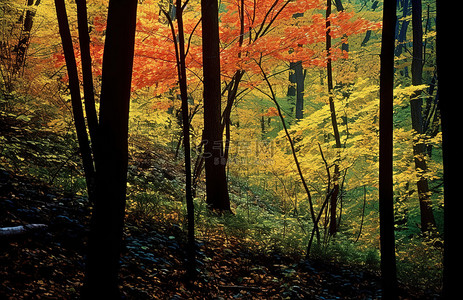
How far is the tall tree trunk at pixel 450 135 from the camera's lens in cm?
287

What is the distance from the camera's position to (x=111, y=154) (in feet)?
9.81

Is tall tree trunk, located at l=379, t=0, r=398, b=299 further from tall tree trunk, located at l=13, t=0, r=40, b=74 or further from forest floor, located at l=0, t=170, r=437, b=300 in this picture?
tall tree trunk, located at l=13, t=0, r=40, b=74

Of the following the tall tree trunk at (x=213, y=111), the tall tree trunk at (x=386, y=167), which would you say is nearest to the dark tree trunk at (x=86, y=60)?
the tall tree trunk at (x=213, y=111)

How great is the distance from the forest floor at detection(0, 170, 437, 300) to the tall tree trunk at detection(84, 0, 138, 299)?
1.52 feet

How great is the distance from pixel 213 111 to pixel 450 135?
Result: 18.3 feet

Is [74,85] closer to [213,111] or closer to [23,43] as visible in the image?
[213,111]

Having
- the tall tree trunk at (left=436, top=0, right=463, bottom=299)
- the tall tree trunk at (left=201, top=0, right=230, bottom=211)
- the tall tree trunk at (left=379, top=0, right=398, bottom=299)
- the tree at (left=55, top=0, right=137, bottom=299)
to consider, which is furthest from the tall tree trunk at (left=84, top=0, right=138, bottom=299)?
the tall tree trunk at (left=201, top=0, right=230, bottom=211)

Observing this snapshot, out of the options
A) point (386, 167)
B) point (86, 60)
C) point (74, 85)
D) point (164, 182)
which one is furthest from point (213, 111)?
point (386, 167)

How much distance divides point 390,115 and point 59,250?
4.53 meters

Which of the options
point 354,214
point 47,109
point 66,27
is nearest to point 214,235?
point 66,27

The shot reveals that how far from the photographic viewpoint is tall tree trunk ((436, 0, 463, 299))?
9.40 feet

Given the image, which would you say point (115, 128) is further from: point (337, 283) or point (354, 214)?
point (354, 214)

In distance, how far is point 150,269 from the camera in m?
4.40

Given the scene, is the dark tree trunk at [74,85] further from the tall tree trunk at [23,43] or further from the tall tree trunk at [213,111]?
the tall tree trunk at [213,111]
